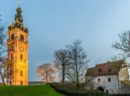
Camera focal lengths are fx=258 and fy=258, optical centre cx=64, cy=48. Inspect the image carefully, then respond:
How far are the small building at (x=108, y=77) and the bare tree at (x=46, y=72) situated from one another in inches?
834

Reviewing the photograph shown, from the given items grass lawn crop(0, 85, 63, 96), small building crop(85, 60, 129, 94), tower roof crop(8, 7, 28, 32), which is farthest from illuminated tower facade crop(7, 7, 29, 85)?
grass lawn crop(0, 85, 63, 96)

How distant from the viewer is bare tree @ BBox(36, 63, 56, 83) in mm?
101188

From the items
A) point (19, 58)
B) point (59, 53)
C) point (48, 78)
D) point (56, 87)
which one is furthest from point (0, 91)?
point (19, 58)

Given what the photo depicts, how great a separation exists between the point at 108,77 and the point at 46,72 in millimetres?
33681

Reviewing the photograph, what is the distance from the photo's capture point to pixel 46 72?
103500mm

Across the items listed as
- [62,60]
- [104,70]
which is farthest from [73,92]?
[104,70]

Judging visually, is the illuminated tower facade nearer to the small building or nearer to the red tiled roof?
the red tiled roof

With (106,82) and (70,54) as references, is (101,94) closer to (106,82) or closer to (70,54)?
(70,54)

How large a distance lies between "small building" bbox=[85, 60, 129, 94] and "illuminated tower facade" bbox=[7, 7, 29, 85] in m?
32.5

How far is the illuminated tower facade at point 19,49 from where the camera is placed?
10425cm

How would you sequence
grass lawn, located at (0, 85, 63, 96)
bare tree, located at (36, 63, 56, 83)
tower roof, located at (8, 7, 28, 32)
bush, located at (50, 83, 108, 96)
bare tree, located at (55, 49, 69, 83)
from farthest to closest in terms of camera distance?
tower roof, located at (8, 7, 28, 32) → bare tree, located at (36, 63, 56, 83) → bare tree, located at (55, 49, 69, 83) → bush, located at (50, 83, 108, 96) → grass lawn, located at (0, 85, 63, 96)

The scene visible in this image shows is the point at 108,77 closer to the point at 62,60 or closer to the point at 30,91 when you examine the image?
the point at 62,60

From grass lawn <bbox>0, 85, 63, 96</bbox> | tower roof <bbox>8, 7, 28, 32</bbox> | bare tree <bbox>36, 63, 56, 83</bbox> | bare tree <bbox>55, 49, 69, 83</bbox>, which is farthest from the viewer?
tower roof <bbox>8, 7, 28, 32</bbox>

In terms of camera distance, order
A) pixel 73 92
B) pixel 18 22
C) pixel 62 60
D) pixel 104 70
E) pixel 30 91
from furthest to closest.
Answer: pixel 18 22, pixel 104 70, pixel 62 60, pixel 30 91, pixel 73 92
